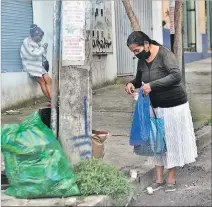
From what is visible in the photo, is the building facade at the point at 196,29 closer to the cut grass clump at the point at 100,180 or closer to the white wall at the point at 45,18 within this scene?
the white wall at the point at 45,18

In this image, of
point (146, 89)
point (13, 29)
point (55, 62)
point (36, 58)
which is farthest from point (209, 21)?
point (55, 62)

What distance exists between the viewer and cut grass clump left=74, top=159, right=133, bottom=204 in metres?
4.39

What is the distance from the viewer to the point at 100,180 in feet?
14.7

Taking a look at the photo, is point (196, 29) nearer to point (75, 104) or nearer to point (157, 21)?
point (157, 21)

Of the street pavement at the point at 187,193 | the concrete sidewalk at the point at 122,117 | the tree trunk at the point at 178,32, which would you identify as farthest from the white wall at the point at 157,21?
the street pavement at the point at 187,193

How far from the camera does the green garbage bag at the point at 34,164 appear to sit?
13.9 feet

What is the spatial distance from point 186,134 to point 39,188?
1627mm

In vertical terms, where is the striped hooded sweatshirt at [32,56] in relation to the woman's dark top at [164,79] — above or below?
above

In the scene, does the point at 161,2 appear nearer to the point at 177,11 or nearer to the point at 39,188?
the point at 177,11

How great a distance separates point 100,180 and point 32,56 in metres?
5.62

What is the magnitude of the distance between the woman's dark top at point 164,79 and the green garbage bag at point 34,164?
1191 millimetres

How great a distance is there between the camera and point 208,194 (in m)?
5.19

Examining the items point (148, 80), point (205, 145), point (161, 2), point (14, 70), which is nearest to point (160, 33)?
point (161, 2)

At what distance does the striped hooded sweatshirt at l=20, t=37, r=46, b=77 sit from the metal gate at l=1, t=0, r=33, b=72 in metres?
0.10
